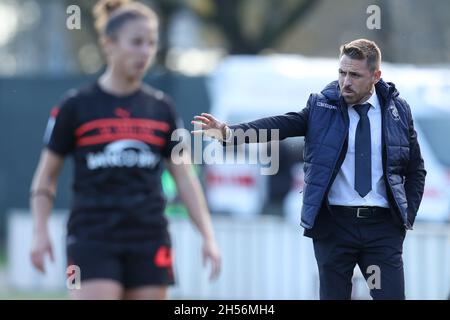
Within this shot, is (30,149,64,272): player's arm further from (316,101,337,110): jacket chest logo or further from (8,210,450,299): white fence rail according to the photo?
(8,210,450,299): white fence rail

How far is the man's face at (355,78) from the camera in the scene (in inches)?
130

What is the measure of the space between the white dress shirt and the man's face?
140mm

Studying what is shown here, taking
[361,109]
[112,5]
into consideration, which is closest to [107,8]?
[112,5]

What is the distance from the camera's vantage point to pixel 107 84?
591cm

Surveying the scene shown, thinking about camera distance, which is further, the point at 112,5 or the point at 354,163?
the point at 112,5

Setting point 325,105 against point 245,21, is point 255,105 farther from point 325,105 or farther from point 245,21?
point 325,105

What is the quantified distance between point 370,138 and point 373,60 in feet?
0.93

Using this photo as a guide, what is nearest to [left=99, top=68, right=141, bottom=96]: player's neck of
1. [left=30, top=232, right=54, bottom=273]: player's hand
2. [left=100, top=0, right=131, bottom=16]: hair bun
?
[left=100, top=0, right=131, bottom=16]: hair bun

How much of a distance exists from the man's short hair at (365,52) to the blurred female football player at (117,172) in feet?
8.02

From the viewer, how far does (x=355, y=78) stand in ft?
11.0

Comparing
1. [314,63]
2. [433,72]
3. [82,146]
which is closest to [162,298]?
[82,146]

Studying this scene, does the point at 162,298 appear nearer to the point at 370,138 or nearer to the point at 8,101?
the point at 370,138

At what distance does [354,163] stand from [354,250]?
37 centimetres

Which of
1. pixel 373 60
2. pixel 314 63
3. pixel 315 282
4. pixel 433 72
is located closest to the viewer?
pixel 373 60
